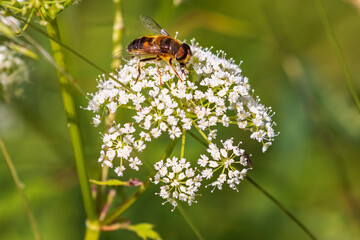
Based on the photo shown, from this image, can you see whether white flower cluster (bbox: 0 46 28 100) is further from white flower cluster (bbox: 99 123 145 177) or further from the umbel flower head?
white flower cluster (bbox: 99 123 145 177)

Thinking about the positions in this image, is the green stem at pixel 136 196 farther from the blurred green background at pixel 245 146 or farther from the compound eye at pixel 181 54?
the blurred green background at pixel 245 146

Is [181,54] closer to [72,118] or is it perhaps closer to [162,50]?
[162,50]

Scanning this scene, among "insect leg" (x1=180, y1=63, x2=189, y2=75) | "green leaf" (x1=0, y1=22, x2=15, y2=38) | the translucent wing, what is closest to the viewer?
"green leaf" (x1=0, y1=22, x2=15, y2=38)

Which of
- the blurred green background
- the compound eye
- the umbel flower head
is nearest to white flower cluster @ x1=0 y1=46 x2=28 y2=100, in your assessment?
the blurred green background

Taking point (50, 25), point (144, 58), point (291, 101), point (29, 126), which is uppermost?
point (29, 126)

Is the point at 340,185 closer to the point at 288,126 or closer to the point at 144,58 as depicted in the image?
the point at 288,126

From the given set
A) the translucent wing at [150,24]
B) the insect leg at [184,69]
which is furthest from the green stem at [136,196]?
the translucent wing at [150,24]

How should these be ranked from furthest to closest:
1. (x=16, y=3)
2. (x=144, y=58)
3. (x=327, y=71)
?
(x=327, y=71), (x=144, y=58), (x=16, y=3)

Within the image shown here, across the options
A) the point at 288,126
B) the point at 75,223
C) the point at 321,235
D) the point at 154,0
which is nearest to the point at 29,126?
the point at 75,223
